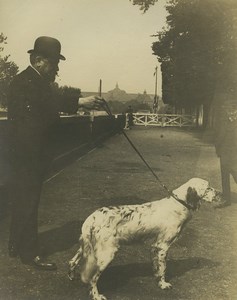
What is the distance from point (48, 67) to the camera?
4320 millimetres

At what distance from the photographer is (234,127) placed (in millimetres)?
7668

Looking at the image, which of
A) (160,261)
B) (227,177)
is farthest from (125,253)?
(227,177)

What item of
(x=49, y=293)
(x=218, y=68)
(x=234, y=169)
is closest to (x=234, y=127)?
(x=234, y=169)

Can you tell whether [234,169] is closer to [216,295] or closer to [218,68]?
[216,295]

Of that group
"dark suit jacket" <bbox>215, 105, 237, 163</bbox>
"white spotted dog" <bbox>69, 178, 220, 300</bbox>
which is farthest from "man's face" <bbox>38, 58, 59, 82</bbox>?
"dark suit jacket" <bbox>215, 105, 237, 163</bbox>

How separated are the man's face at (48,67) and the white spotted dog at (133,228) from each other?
4.81 ft

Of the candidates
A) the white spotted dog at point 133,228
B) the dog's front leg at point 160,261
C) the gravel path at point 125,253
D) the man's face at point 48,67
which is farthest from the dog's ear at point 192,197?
the man's face at point 48,67

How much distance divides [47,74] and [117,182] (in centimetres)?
576

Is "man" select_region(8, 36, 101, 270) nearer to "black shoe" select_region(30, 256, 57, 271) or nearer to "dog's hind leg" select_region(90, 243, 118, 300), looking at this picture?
"black shoe" select_region(30, 256, 57, 271)

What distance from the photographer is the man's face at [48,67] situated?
4.30 metres

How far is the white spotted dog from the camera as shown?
146 inches

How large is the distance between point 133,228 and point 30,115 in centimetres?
147

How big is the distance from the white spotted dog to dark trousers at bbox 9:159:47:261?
26.4 inches

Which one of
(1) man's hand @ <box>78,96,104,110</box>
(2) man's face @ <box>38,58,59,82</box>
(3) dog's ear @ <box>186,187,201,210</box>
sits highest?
(2) man's face @ <box>38,58,59,82</box>
